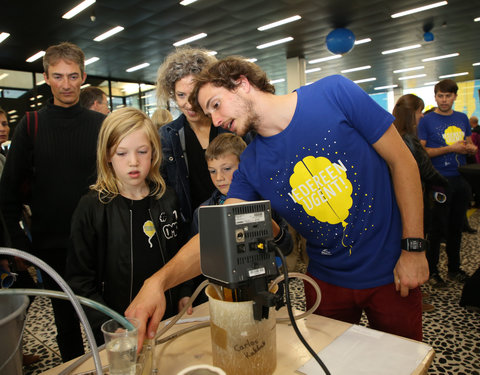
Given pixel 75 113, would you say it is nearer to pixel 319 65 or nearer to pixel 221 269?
pixel 221 269

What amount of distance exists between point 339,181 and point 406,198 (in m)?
0.22

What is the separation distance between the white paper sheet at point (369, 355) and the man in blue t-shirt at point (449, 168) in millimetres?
2524

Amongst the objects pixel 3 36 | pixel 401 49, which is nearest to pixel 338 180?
pixel 3 36

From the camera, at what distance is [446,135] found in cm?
320

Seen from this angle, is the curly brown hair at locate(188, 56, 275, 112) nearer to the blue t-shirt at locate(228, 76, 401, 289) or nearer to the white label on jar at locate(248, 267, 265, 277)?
the blue t-shirt at locate(228, 76, 401, 289)

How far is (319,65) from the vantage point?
1085 cm

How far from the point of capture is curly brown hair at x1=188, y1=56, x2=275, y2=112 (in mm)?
1159

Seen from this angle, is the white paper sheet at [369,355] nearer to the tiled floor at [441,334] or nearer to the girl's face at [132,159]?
the girl's face at [132,159]

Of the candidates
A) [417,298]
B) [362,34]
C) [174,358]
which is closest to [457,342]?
[417,298]

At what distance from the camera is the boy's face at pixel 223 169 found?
64.2 inches

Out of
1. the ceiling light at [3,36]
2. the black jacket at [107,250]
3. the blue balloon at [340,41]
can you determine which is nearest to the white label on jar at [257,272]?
the black jacket at [107,250]

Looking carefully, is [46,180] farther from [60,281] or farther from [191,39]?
[191,39]

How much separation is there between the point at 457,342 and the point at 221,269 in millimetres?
2163

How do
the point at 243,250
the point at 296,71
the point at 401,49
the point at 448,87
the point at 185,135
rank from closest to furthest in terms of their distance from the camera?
the point at 243,250
the point at 185,135
the point at 448,87
the point at 401,49
the point at 296,71
